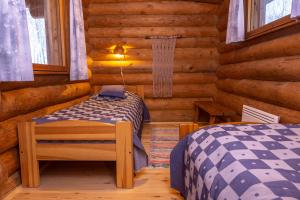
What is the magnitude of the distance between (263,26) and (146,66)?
230cm

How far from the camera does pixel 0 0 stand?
4.84ft

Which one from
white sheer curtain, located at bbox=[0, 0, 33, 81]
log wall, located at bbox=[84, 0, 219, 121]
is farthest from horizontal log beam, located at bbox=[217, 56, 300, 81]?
white sheer curtain, located at bbox=[0, 0, 33, 81]

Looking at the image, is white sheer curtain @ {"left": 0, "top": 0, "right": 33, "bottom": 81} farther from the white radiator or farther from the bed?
the white radiator

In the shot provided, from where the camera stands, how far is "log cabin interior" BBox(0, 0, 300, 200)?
1274mm

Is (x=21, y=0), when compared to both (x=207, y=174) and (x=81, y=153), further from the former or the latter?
(x=207, y=174)

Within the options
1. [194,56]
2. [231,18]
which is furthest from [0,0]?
[194,56]

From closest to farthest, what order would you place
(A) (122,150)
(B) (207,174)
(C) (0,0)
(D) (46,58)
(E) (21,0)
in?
1. (B) (207,174)
2. (C) (0,0)
3. (E) (21,0)
4. (A) (122,150)
5. (D) (46,58)

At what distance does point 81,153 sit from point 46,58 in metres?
1.49

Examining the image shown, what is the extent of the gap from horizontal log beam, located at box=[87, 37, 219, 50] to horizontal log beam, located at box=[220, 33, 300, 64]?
0.87m

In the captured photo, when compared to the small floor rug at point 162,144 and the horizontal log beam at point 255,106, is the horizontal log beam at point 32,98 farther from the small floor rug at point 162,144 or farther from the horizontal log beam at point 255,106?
the horizontal log beam at point 255,106

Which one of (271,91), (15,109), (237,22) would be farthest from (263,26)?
(15,109)

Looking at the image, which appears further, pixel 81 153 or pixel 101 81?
pixel 101 81

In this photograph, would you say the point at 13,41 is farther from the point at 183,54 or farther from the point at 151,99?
the point at 183,54

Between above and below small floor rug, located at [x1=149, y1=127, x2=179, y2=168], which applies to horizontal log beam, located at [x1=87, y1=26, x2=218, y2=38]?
above
